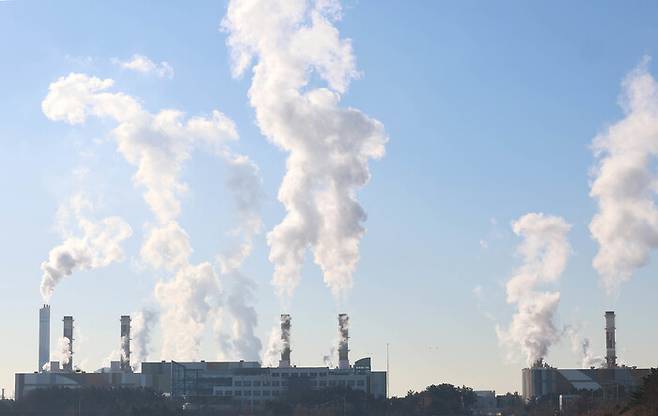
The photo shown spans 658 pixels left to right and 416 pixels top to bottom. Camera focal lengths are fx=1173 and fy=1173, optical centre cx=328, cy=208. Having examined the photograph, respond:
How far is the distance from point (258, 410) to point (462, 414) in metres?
34.3

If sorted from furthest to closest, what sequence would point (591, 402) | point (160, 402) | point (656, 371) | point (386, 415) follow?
1. point (386, 415)
2. point (160, 402)
3. point (591, 402)
4. point (656, 371)

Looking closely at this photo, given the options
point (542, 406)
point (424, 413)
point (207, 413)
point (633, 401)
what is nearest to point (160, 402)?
point (207, 413)

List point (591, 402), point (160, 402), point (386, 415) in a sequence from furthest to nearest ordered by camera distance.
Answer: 1. point (386, 415)
2. point (160, 402)
3. point (591, 402)

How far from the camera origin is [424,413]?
19538 centimetres

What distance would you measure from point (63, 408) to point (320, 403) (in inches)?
1719

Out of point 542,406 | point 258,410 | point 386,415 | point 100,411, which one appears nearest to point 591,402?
point 542,406

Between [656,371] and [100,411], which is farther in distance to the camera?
[100,411]

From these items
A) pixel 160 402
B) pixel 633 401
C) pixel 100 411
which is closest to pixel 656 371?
pixel 633 401

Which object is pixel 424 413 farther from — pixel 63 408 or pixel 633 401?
pixel 633 401

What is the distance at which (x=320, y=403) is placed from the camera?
195000 mm

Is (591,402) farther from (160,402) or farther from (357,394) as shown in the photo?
(160,402)

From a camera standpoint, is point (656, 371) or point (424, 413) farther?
point (424, 413)

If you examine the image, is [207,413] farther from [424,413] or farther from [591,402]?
[591,402]

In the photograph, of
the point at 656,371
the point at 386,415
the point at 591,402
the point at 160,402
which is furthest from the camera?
the point at 386,415
